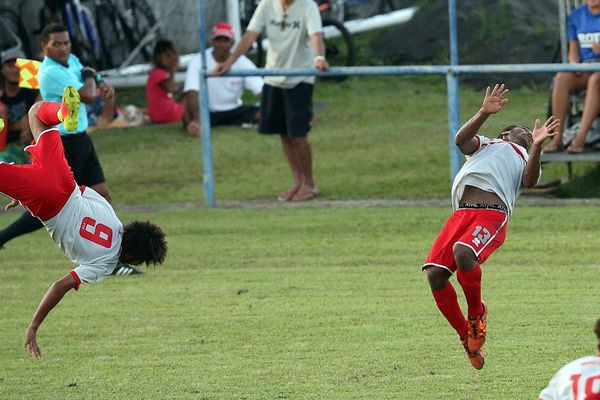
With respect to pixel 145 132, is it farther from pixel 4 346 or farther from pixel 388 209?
pixel 4 346

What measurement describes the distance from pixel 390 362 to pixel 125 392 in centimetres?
151

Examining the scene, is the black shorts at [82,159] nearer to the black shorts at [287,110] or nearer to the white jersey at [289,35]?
the black shorts at [287,110]

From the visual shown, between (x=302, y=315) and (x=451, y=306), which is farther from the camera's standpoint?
(x=302, y=315)

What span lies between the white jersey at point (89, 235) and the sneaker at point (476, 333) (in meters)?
2.01

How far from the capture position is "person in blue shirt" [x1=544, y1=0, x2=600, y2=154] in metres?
12.5

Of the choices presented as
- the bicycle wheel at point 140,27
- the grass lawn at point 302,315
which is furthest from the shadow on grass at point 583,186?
the bicycle wheel at point 140,27

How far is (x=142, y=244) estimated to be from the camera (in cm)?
767

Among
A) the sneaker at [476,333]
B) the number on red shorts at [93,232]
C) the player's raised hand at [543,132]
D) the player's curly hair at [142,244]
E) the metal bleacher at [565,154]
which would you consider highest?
the player's raised hand at [543,132]

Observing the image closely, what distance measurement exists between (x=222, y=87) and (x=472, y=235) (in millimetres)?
9221

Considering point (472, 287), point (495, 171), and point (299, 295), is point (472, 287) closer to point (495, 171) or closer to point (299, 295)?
point (495, 171)

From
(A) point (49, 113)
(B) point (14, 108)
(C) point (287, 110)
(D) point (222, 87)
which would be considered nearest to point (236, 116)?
(D) point (222, 87)

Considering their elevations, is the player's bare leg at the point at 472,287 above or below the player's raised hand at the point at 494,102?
below

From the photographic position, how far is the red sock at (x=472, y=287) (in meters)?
7.26

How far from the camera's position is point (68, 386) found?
297 inches
